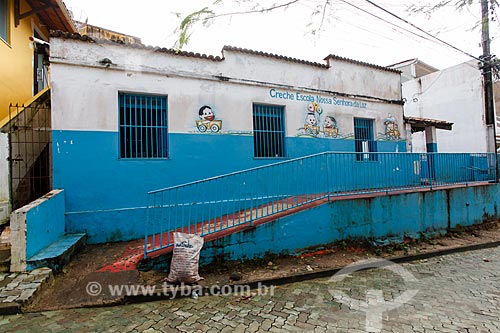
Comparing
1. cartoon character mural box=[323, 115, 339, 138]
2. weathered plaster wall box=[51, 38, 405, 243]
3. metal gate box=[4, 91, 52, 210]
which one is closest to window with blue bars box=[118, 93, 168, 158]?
weathered plaster wall box=[51, 38, 405, 243]

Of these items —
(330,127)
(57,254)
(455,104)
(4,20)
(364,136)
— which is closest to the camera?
(57,254)

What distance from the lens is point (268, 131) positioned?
297 inches

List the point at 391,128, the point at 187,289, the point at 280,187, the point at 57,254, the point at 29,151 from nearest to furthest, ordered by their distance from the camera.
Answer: the point at 187,289
the point at 57,254
the point at 280,187
the point at 29,151
the point at 391,128

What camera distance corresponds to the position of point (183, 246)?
416cm

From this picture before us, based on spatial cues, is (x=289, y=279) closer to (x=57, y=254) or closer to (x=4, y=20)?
(x=57, y=254)

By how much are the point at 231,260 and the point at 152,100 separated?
4061 mm

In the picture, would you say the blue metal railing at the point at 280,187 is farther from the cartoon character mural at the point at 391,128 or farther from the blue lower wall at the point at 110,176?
the cartoon character mural at the point at 391,128

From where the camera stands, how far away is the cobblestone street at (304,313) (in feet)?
10.2

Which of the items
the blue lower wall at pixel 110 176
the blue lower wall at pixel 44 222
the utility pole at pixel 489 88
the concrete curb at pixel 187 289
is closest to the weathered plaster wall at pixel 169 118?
the blue lower wall at pixel 110 176

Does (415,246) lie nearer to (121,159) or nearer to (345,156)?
(345,156)

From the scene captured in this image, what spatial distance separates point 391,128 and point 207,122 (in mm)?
6797

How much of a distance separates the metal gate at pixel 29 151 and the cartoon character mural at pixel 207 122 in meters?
3.52

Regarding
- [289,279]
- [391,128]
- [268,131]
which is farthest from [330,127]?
[289,279]

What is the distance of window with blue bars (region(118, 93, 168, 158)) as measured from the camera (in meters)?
5.98
